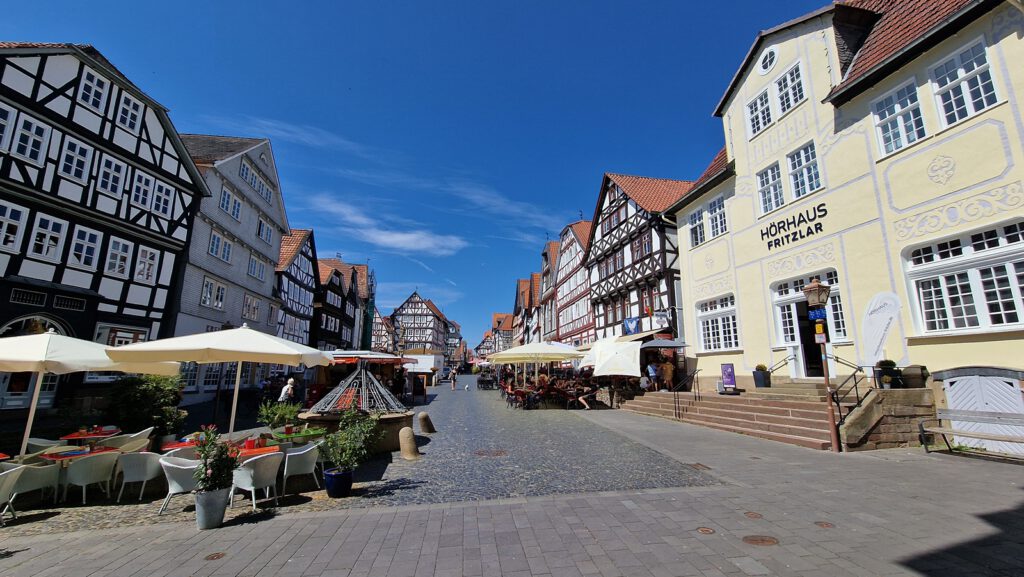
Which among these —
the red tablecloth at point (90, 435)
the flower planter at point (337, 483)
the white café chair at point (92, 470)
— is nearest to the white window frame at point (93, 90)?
the red tablecloth at point (90, 435)

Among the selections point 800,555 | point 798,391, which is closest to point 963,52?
point 798,391

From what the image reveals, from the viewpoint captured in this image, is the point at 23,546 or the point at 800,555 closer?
the point at 800,555

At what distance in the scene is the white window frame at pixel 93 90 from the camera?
49.2 ft

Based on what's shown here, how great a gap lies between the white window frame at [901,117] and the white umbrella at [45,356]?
56.8ft

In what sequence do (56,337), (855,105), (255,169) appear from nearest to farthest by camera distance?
1. (56,337)
2. (855,105)
3. (255,169)

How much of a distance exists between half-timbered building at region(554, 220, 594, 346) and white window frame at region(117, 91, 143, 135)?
23.7m

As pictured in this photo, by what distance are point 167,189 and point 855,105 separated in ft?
80.8

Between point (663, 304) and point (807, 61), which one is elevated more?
point (807, 61)

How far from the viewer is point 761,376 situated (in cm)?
1285

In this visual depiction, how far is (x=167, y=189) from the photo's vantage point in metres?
18.1

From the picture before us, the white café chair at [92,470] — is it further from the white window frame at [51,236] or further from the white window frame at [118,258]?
the white window frame at [118,258]

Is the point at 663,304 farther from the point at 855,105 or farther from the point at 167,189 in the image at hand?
the point at 167,189

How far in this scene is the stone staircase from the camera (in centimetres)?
958

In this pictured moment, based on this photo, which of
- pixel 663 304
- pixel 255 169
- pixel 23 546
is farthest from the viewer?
pixel 255 169
